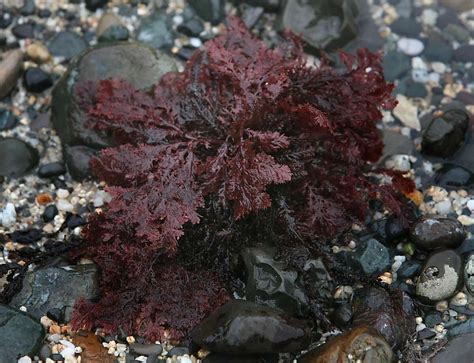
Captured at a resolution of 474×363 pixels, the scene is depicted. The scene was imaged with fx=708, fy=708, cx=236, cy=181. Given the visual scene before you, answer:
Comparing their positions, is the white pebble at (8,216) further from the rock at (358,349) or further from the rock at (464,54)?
the rock at (464,54)

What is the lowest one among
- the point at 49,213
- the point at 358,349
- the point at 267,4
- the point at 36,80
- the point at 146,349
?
the point at 146,349

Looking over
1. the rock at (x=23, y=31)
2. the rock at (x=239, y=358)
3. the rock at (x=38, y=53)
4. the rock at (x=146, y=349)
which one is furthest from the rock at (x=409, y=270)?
the rock at (x=23, y=31)

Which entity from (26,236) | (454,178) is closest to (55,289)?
(26,236)

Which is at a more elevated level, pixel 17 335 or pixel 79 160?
pixel 79 160

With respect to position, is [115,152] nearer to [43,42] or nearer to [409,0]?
[43,42]

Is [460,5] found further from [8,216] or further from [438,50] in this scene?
[8,216]

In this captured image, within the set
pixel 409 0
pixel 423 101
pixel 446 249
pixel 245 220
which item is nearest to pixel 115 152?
pixel 245 220

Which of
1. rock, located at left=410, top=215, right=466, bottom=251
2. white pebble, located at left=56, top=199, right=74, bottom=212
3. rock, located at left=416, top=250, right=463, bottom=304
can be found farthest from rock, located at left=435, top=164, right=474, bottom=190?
white pebble, located at left=56, top=199, right=74, bottom=212
